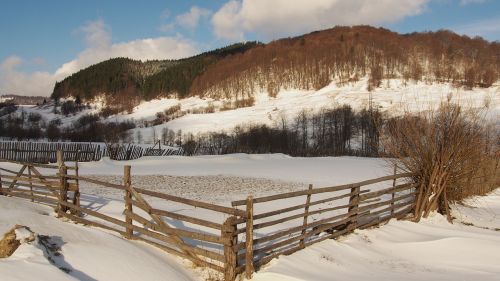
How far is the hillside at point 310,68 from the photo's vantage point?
103 m

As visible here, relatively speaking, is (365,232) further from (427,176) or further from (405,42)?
(405,42)

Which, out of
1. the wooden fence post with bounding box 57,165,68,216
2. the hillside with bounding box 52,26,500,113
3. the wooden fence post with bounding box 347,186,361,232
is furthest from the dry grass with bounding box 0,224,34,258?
the hillside with bounding box 52,26,500,113

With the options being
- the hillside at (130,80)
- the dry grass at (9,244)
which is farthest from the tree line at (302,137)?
the hillside at (130,80)

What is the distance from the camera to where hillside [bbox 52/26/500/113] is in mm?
102856

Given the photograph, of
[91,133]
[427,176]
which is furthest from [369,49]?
[427,176]

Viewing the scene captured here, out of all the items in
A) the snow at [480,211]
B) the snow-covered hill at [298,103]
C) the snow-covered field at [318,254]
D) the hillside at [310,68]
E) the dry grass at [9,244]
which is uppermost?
the hillside at [310,68]

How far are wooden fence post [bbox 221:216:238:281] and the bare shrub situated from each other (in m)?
7.62

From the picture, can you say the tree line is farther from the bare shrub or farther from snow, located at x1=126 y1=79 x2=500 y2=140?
the bare shrub

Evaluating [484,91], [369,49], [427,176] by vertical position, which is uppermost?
[369,49]

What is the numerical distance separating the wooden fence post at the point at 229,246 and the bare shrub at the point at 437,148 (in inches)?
300

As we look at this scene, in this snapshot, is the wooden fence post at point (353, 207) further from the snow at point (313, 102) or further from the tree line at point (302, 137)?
the snow at point (313, 102)

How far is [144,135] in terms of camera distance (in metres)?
81.8

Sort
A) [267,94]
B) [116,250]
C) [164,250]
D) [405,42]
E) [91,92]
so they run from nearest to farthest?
1. [116,250]
2. [164,250]
3. [267,94]
4. [405,42]
5. [91,92]

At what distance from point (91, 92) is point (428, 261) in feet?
523
